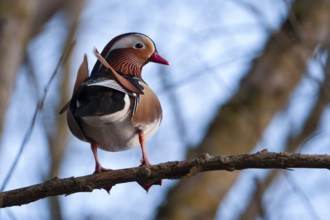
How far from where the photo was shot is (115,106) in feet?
8.85

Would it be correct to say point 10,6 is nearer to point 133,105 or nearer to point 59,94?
point 133,105

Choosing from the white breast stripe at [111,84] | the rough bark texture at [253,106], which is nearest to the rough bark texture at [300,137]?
the rough bark texture at [253,106]

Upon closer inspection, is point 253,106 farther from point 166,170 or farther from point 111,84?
point 166,170

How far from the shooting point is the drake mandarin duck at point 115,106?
268cm

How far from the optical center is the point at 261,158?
233 cm

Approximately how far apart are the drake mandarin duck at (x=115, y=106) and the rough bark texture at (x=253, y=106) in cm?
153

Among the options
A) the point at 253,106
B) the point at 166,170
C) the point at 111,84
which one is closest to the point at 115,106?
the point at 111,84

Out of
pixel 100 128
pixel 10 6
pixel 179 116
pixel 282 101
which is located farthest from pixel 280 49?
pixel 100 128

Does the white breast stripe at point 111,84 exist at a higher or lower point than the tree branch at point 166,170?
higher

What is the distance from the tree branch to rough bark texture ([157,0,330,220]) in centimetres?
206

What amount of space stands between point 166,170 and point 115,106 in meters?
0.39

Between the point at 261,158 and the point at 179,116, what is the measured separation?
9.30 ft

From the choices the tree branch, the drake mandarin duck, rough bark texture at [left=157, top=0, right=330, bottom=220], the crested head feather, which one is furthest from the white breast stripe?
rough bark texture at [left=157, top=0, right=330, bottom=220]

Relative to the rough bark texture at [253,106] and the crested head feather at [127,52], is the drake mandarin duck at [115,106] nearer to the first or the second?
the crested head feather at [127,52]
